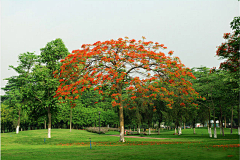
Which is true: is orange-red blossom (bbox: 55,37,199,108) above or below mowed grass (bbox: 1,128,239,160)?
above

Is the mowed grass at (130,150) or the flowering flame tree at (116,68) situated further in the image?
the flowering flame tree at (116,68)

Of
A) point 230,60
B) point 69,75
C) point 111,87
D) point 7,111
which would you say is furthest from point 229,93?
point 7,111

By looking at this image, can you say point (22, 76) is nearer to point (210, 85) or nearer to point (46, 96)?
point (46, 96)

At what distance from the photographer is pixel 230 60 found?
19562 millimetres

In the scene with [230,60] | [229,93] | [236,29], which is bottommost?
[229,93]

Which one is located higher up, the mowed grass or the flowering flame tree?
the flowering flame tree

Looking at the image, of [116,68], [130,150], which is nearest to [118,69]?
[116,68]

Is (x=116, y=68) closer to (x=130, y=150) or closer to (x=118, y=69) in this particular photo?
(x=118, y=69)

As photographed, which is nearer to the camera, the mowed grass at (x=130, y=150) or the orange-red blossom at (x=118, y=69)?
the mowed grass at (x=130, y=150)

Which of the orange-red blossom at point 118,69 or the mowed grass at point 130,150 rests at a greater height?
the orange-red blossom at point 118,69

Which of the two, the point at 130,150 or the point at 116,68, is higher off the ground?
the point at 116,68

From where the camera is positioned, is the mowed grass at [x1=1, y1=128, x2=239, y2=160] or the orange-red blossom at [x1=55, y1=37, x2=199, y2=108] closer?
the mowed grass at [x1=1, y1=128, x2=239, y2=160]

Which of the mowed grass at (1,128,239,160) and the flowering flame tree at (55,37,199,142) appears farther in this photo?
the flowering flame tree at (55,37,199,142)

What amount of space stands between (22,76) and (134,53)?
36.9m
